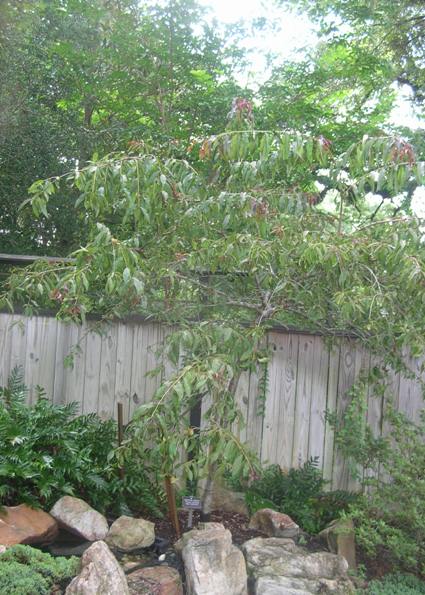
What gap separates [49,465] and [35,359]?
1.71 m

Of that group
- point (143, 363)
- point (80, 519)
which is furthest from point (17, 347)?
point (80, 519)

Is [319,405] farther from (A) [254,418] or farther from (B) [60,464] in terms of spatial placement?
(B) [60,464]

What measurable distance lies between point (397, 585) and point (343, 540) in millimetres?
478

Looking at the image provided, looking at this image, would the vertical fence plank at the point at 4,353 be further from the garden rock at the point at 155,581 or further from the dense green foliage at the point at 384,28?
the dense green foliage at the point at 384,28

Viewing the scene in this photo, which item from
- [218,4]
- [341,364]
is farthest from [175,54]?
[341,364]

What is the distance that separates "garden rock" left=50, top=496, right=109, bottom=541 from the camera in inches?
156

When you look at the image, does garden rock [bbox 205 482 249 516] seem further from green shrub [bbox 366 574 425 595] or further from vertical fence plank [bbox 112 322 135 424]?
green shrub [bbox 366 574 425 595]

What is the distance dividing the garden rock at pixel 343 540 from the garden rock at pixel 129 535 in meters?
1.16

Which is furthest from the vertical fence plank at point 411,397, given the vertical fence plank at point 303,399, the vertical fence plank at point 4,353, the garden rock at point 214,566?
the vertical fence plank at point 4,353

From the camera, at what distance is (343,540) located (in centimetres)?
407

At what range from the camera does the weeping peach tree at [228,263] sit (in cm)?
329

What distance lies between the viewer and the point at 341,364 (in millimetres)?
5223

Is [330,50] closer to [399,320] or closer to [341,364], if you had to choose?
[341,364]

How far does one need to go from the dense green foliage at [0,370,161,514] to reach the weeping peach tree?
63 cm
